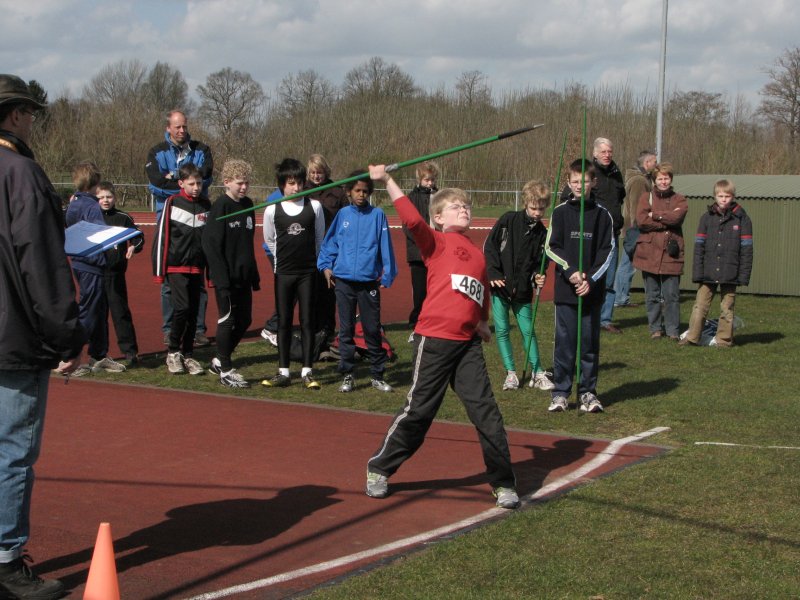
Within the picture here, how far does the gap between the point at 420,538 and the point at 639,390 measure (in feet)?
16.4

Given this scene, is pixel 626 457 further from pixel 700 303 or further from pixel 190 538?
pixel 700 303

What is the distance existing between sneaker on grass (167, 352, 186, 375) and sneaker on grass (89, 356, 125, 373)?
533 mm

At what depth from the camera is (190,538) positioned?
19.4ft

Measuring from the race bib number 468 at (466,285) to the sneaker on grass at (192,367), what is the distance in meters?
4.99

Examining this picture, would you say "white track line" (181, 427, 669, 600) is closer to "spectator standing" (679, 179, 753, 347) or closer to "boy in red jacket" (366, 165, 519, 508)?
"boy in red jacket" (366, 165, 519, 508)

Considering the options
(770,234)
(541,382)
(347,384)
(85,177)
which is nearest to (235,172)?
(85,177)

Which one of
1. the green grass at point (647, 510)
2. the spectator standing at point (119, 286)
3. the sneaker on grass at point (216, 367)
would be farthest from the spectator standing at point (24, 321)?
the spectator standing at point (119, 286)

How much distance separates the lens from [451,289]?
6.73 m

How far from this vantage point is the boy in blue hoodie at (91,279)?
10.8m

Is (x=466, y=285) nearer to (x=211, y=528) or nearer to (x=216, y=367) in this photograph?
(x=211, y=528)

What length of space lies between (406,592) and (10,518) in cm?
183

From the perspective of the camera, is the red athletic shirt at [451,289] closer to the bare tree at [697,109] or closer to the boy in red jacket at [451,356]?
the boy in red jacket at [451,356]

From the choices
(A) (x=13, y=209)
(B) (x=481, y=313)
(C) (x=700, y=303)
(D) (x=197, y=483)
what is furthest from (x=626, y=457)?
(C) (x=700, y=303)

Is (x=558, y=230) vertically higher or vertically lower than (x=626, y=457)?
higher
